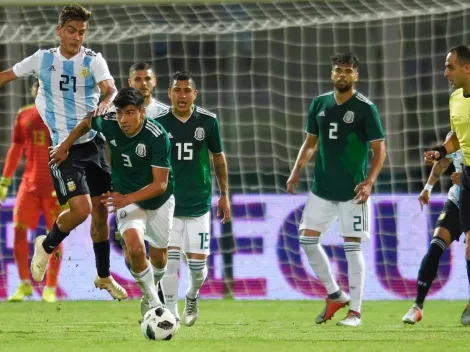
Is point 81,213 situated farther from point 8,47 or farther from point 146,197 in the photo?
point 8,47

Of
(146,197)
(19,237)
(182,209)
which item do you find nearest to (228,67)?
(19,237)

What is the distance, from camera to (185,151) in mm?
9719

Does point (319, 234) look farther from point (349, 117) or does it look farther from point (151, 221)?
point (151, 221)

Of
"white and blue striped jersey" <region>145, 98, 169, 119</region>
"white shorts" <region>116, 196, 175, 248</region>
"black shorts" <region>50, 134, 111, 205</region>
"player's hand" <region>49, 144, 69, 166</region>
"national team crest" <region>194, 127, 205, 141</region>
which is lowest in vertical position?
"white shorts" <region>116, 196, 175, 248</region>

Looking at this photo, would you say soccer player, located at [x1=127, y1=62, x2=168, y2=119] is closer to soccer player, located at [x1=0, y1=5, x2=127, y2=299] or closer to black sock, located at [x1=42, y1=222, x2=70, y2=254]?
soccer player, located at [x1=0, y1=5, x2=127, y2=299]

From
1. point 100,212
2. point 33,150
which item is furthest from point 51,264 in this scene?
point 100,212

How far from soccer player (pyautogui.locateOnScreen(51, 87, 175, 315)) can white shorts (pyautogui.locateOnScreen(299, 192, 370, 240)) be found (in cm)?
151

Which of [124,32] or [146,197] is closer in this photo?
[146,197]

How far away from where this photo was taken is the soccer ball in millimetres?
8000

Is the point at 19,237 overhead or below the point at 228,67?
below

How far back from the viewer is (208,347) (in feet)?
25.0

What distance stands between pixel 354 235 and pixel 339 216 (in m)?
0.21

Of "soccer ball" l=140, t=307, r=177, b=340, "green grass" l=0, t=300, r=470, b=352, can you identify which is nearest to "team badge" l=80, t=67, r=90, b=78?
"green grass" l=0, t=300, r=470, b=352

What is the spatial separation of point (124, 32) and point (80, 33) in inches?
216
